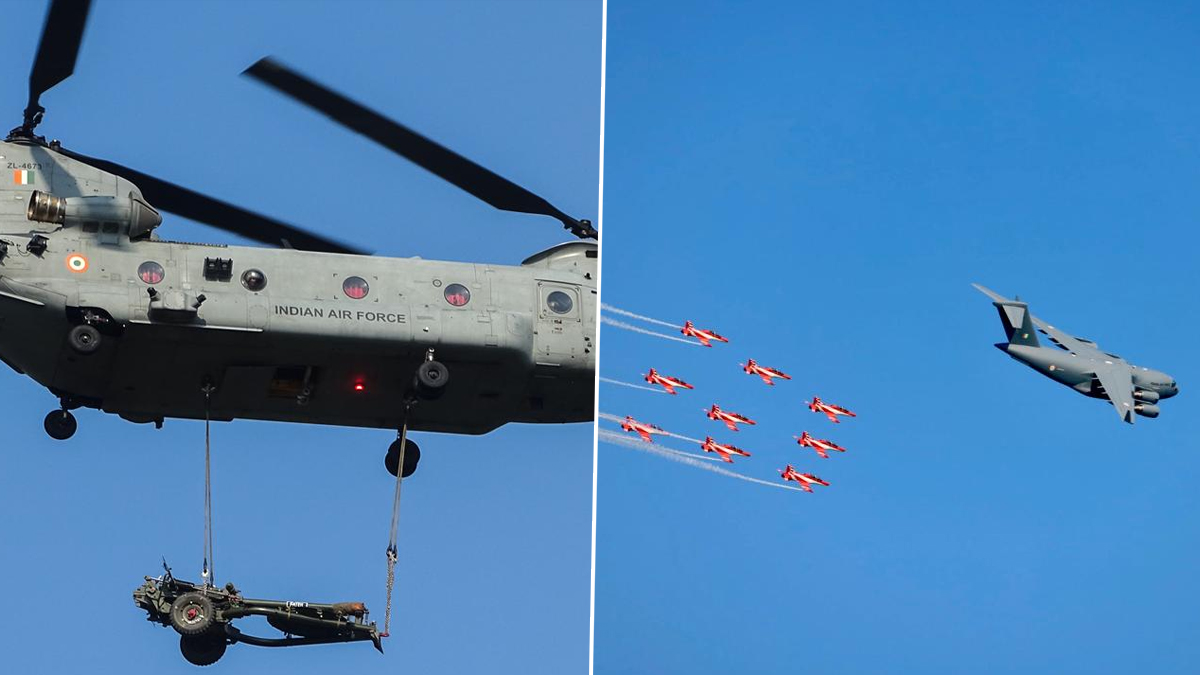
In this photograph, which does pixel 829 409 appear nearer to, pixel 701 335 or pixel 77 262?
pixel 701 335

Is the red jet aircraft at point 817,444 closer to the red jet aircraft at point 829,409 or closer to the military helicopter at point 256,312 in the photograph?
the red jet aircraft at point 829,409

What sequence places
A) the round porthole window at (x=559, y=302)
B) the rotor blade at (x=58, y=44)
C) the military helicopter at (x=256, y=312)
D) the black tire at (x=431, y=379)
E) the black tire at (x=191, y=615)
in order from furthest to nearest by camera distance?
the round porthole window at (x=559, y=302), the black tire at (x=431, y=379), the military helicopter at (x=256, y=312), the black tire at (x=191, y=615), the rotor blade at (x=58, y=44)

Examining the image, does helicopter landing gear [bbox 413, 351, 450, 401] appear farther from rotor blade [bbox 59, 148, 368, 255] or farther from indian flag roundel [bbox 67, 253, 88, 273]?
indian flag roundel [bbox 67, 253, 88, 273]

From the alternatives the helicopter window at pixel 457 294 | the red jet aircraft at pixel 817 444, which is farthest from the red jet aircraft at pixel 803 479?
the helicopter window at pixel 457 294

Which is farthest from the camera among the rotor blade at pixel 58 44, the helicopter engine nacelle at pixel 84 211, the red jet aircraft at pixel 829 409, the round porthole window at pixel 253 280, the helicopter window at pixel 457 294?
the red jet aircraft at pixel 829 409

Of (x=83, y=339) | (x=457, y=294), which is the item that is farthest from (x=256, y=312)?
(x=457, y=294)

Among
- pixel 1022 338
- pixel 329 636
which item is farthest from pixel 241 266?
pixel 1022 338

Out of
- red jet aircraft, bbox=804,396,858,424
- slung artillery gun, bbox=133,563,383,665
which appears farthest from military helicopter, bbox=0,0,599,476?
red jet aircraft, bbox=804,396,858,424
